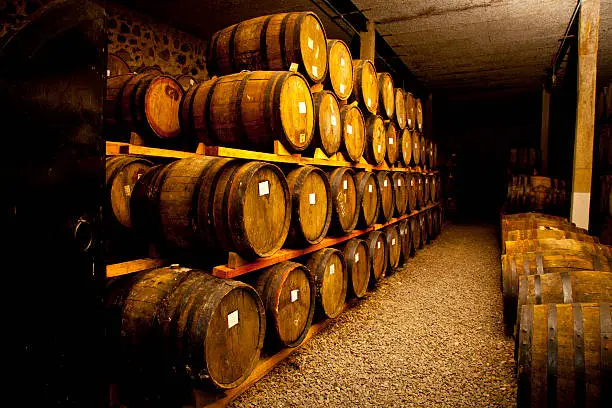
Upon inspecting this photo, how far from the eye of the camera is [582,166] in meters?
5.45

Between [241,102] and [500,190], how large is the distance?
15819 mm

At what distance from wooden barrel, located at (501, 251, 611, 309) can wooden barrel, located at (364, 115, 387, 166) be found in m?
2.27

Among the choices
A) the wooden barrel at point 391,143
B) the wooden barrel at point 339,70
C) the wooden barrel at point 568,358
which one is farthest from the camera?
the wooden barrel at point 391,143

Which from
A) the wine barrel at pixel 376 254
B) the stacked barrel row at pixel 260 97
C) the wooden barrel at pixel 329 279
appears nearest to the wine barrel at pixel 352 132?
the stacked barrel row at pixel 260 97

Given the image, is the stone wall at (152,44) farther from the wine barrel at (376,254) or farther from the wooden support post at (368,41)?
the wine barrel at (376,254)

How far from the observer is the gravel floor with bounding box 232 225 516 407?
2621 mm

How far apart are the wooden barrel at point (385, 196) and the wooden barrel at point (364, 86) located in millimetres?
919

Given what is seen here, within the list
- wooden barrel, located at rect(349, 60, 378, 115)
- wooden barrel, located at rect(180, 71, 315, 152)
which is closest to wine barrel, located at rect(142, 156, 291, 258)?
wooden barrel, located at rect(180, 71, 315, 152)

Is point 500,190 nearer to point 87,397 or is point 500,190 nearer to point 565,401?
point 565,401

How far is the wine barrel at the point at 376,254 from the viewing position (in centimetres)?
483

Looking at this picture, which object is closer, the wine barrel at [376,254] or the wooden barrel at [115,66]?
the wine barrel at [376,254]

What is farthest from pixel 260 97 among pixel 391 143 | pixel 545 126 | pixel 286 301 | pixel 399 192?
pixel 545 126

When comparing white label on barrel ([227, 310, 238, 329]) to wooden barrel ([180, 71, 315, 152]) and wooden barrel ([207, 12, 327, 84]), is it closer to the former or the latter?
wooden barrel ([180, 71, 315, 152])

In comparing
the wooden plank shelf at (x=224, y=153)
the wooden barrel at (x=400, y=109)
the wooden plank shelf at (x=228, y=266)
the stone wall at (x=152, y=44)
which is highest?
the stone wall at (x=152, y=44)
